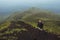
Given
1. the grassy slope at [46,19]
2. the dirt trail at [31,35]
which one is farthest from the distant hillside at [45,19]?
the dirt trail at [31,35]

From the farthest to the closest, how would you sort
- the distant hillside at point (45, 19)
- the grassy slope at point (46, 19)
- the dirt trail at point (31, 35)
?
the distant hillside at point (45, 19), the grassy slope at point (46, 19), the dirt trail at point (31, 35)

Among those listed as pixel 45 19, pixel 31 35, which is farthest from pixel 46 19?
pixel 31 35

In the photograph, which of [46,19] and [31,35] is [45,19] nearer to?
[46,19]

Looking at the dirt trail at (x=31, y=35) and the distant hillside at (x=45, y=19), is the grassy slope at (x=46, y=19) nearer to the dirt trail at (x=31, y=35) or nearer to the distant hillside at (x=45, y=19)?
the distant hillside at (x=45, y=19)

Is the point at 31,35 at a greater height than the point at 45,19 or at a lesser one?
greater

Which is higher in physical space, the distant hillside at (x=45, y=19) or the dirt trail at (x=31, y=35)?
the dirt trail at (x=31, y=35)

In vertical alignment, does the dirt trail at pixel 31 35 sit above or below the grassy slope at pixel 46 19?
above

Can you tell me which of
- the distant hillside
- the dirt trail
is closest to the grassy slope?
the distant hillside

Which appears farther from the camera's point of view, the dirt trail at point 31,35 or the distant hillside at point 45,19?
the distant hillside at point 45,19

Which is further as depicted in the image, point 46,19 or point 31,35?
point 46,19

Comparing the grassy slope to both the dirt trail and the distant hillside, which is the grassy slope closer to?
the distant hillside

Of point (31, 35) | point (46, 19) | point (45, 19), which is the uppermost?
point (31, 35)

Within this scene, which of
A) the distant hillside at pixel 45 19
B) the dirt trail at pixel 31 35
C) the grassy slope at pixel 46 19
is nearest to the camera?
the dirt trail at pixel 31 35
